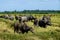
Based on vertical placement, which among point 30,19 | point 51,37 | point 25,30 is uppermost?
point 51,37

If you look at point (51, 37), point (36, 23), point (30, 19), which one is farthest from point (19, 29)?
point (30, 19)

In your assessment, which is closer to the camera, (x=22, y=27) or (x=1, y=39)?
(x=1, y=39)

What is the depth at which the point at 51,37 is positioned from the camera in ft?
52.3

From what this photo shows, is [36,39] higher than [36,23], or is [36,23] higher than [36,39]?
[36,39]

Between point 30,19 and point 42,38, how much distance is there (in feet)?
119

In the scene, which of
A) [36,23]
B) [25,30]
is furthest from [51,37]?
[36,23]

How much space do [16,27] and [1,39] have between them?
9953 mm

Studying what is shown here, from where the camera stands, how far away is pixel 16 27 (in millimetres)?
24562

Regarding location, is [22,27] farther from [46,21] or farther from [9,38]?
[46,21]

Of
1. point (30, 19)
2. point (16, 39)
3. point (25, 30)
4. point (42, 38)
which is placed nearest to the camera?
point (16, 39)

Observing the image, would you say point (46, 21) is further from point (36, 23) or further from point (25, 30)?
point (25, 30)

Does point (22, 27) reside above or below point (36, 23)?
above

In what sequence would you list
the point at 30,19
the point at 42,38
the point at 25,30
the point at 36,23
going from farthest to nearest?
the point at 30,19 → the point at 36,23 → the point at 25,30 → the point at 42,38

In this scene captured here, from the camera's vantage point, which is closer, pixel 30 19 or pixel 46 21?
pixel 46 21
